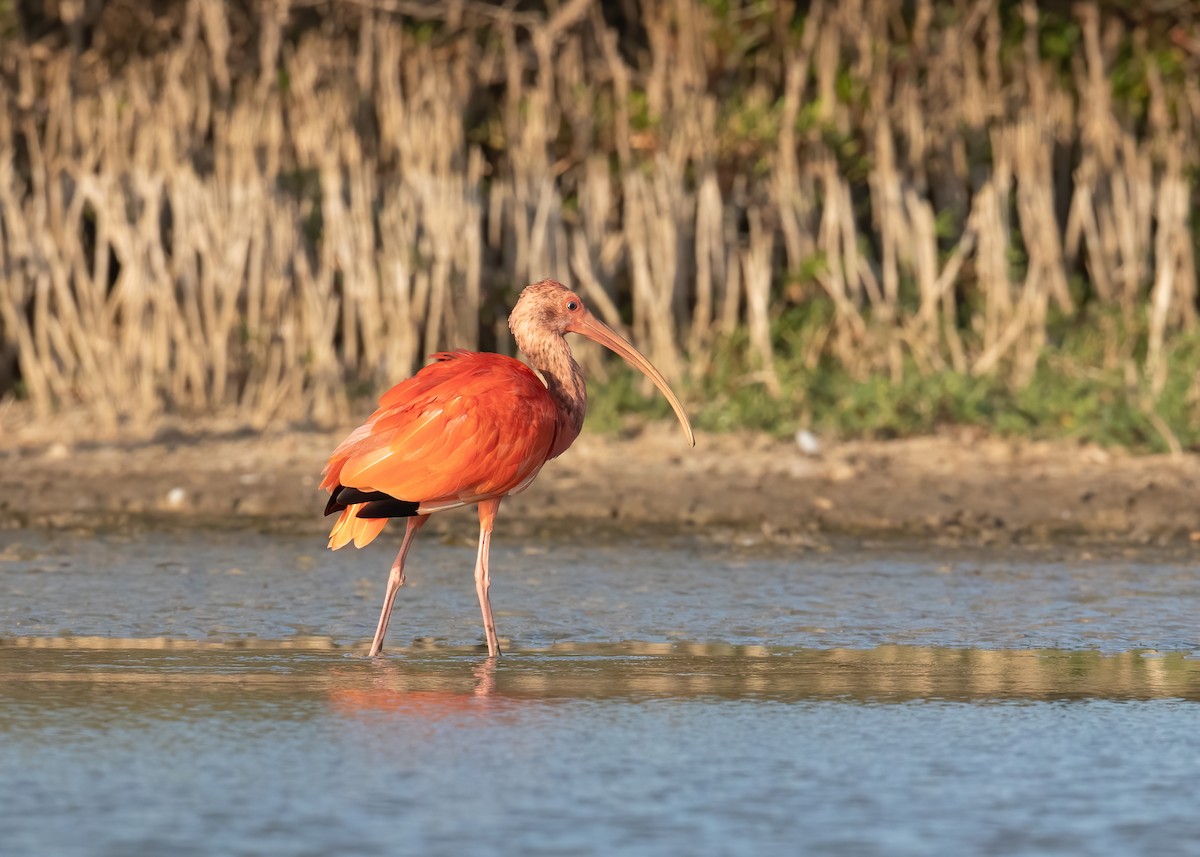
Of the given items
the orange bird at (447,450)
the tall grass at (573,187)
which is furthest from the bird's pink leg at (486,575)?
the tall grass at (573,187)

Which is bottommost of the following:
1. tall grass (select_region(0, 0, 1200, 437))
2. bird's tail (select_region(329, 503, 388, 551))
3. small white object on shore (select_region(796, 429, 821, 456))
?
bird's tail (select_region(329, 503, 388, 551))

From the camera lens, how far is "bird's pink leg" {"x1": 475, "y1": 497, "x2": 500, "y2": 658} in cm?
608

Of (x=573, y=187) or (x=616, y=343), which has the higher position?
(x=573, y=187)

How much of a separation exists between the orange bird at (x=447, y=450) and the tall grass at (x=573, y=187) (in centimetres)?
411

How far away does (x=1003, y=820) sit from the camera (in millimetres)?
4242

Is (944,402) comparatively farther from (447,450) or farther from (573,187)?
(447,450)

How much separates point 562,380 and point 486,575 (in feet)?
2.24

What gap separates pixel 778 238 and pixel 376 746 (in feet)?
23.0

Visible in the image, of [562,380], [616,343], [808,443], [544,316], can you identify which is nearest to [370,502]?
[562,380]

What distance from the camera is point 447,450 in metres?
6.04

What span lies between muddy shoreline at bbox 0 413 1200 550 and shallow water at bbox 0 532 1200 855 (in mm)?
774

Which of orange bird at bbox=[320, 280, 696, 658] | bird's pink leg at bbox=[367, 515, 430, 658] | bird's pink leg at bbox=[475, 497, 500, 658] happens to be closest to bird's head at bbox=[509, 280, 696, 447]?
orange bird at bbox=[320, 280, 696, 658]

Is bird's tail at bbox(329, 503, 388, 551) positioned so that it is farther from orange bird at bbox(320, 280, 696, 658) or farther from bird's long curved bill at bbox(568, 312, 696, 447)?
bird's long curved bill at bbox(568, 312, 696, 447)

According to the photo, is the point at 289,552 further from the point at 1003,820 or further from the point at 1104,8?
the point at 1104,8
